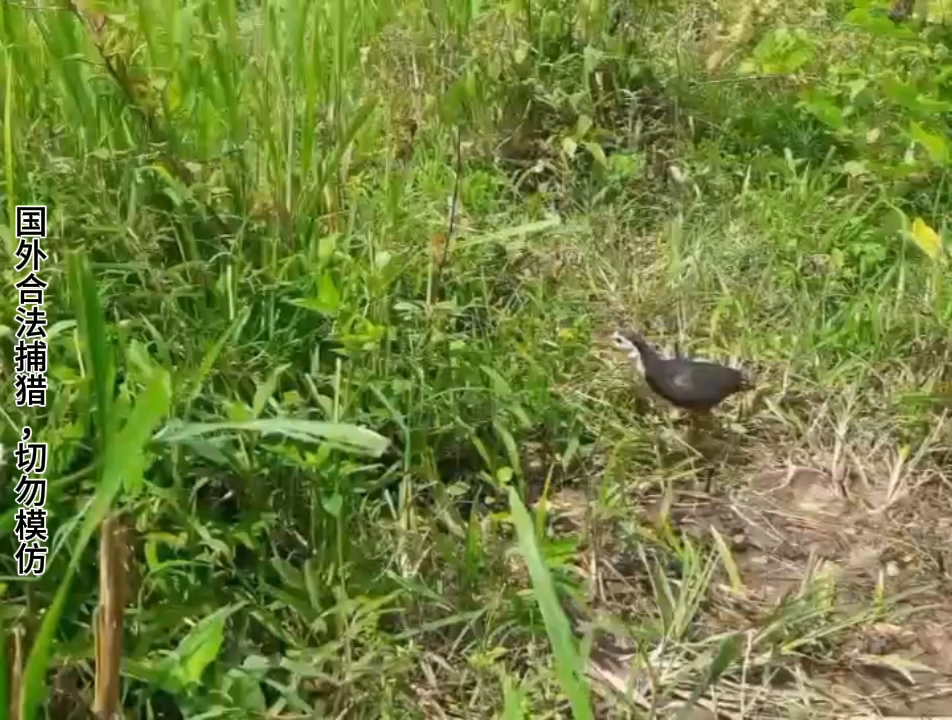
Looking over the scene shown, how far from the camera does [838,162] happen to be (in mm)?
2719

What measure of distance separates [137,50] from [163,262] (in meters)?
0.47

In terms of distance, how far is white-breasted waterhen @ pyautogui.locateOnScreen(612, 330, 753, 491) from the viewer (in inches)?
75.9

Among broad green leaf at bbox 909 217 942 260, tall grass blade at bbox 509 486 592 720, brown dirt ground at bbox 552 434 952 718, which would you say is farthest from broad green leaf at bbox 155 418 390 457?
broad green leaf at bbox 909 217 942 260

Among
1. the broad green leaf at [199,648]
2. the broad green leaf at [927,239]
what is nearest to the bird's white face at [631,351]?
the broad green leaf at [927,239]

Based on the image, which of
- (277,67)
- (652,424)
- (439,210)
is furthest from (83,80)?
(652,424)

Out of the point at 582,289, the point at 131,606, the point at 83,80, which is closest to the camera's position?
the point at 131,606

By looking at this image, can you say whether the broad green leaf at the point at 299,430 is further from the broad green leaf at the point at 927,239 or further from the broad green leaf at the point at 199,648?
the broad green leaf at the point at 927,239

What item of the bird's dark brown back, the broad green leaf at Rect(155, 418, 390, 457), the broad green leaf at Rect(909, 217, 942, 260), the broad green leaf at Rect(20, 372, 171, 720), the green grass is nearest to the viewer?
the broad green leaf at Rect(20, 372, 171, 720)

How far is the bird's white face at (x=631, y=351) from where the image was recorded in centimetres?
201

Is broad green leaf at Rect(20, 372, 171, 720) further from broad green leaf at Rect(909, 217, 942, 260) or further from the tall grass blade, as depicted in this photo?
broad green leaf at Rect(909, 217, 942, 260)

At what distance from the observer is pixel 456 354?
2.01 meters

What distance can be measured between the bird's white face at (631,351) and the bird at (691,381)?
1cm

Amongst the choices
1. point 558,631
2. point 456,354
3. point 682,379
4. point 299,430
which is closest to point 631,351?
point 682,379

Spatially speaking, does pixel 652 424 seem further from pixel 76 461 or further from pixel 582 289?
pixel 76 461
